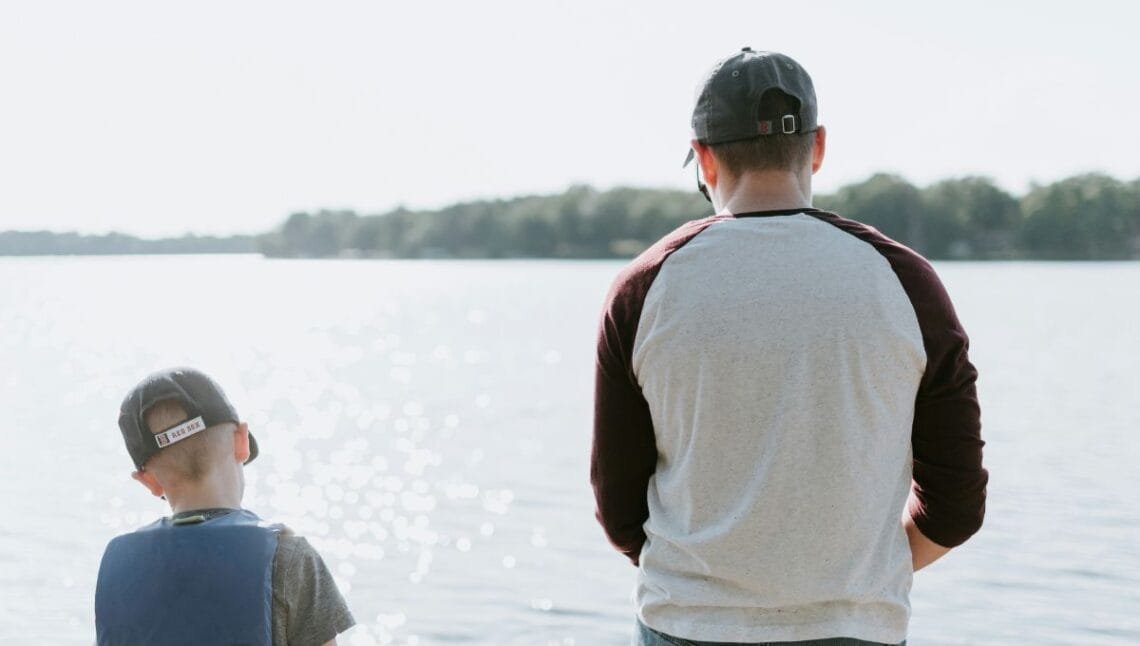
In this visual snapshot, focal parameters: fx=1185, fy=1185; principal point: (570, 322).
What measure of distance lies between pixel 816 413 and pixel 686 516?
26cm

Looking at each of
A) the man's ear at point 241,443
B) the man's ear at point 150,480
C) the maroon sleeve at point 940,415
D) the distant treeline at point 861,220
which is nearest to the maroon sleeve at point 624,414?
the maroon sleeve at point 940,415

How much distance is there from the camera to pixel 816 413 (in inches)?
68.1

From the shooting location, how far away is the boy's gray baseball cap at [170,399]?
2131 millimetres

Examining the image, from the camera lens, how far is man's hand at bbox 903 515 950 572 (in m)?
1.94

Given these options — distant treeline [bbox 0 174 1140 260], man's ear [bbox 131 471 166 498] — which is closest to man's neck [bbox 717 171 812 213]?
man's ear [bbox 131 471 166 498]

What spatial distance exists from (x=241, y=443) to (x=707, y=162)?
3.34ft

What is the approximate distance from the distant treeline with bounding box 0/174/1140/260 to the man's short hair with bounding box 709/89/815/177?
64052 millimetres

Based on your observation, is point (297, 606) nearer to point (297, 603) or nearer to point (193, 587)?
point (297, 603)

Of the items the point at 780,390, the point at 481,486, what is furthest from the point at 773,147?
the point at 481,486

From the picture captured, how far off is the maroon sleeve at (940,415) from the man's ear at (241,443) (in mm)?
1143

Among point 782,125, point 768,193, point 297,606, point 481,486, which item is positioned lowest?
point 481,486

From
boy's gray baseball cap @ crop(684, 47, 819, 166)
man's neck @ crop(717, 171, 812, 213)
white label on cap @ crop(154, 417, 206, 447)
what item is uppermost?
boy's gray baseball cap @ crop(684, 47, 819, 166)

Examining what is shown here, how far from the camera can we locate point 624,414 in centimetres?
189

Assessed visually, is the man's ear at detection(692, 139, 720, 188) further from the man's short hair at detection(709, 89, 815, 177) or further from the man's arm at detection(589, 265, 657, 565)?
the man's arm at detection(589, 265, 657, 565)
